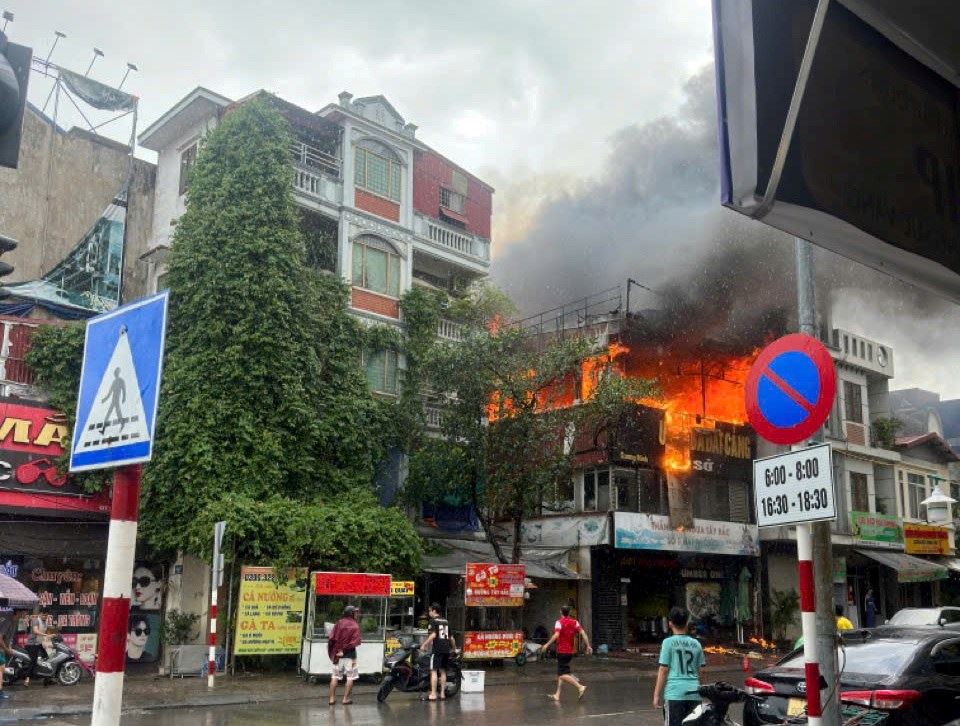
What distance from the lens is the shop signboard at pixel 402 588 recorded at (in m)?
21.4

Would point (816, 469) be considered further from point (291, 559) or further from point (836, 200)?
point (291, 559)

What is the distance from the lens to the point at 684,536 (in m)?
30.8

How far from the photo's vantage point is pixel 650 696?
1845cm

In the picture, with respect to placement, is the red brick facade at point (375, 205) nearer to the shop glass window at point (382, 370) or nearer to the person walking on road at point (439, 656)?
Answer: the shop glass window at point (382, 370)

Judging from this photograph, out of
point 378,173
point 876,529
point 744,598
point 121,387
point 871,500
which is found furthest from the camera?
point 871,500

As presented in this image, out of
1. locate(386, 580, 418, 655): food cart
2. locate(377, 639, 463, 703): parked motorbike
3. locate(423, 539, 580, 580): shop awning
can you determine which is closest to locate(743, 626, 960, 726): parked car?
locate(377, 639, 463, 703): parked motorbike

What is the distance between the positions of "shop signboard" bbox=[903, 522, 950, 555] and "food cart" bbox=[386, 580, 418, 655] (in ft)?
83.4

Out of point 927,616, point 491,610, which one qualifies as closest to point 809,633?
point 927,616

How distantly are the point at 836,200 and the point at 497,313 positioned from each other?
2639cm

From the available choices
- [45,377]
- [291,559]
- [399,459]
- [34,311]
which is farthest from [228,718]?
[34,311]

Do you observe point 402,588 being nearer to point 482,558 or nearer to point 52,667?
point 482,558

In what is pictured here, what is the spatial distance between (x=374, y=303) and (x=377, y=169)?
441 centimetres

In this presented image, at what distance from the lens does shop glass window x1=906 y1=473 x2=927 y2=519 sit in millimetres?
39906

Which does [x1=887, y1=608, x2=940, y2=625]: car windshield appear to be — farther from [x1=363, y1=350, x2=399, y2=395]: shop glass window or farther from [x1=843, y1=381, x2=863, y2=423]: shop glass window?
[x1=843, y1=381, x2=863, y2=423]: shop glass window
